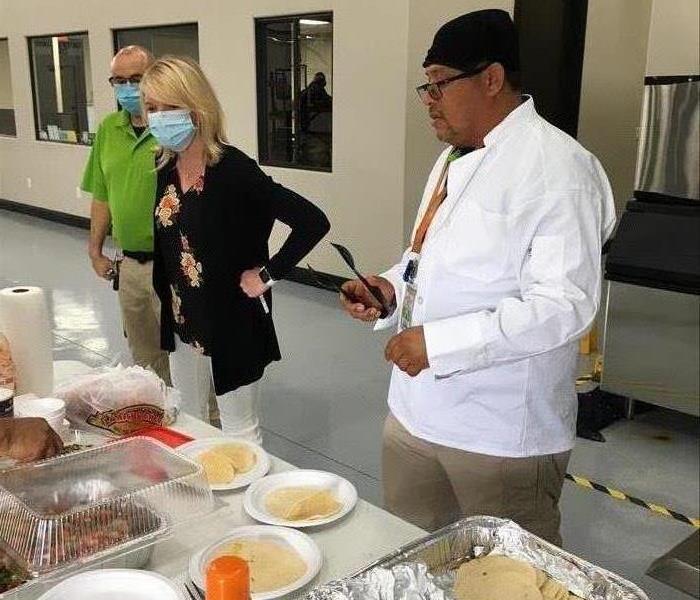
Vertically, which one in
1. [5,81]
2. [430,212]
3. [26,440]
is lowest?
[26,440]

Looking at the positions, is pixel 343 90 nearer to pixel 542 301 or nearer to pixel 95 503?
pixel 542 301

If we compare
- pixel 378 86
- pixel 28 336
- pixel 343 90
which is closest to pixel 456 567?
pixel 28 336

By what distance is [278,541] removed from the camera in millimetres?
1123

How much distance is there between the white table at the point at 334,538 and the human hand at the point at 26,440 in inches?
10.9

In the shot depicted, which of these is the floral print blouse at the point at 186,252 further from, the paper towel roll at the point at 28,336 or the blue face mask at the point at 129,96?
the blue face mask at the point at 129,96

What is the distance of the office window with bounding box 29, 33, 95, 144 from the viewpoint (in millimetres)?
7730

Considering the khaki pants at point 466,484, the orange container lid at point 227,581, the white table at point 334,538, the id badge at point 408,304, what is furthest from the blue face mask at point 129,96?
the orange container lid at point 227,581

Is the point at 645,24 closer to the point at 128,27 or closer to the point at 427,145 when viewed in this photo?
the point at 427,145

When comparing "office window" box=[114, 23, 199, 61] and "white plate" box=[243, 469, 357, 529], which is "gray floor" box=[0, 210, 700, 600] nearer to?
"white plate" box=[243, 469, 357, 529]

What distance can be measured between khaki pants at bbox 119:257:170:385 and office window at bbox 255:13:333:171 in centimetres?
297

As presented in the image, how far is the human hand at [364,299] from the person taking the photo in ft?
5.05

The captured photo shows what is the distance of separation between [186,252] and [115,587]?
115cm

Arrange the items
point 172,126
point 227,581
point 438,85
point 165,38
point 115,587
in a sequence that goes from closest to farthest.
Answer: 1. point 227,581
2. point 115,587
3. point 438,85
4. point 172,126
5. point 165,38

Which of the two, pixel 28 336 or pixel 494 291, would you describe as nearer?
pixel 494 291
